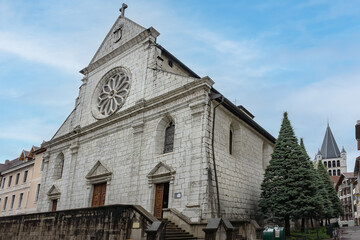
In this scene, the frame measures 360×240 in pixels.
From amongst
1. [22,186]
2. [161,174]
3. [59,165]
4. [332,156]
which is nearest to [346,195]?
[332,156]

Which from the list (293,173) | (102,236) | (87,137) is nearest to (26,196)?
(87,137)

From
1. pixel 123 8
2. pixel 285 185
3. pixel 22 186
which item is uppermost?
pixel 123 8

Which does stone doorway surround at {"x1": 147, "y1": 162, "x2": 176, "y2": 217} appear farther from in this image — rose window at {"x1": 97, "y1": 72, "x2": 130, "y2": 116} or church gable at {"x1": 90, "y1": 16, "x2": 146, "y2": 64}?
church gable at {"x1": 90, "y1": 16, "x2": 146, "y2": 64}

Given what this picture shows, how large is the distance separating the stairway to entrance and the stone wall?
1310 millimetres

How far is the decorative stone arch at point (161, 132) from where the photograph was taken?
1917 centimetres

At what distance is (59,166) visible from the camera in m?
28.1

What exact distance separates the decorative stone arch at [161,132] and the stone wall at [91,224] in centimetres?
559

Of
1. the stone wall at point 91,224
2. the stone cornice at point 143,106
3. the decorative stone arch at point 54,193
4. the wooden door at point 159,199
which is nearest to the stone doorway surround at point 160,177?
the wooden door at point 159,199

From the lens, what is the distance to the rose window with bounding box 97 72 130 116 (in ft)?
78.0

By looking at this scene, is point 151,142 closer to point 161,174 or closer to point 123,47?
point 161,174

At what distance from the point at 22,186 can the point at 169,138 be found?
26.4 metres

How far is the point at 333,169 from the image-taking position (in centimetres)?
11012

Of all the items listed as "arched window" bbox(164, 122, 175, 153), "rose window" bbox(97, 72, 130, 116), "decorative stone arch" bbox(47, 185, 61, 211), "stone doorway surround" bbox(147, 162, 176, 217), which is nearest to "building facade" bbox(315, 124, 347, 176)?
"rose window" bbox(97, 72, 130, 116)

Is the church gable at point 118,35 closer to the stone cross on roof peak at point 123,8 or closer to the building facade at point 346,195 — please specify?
the stone cross on roof peak at point 123,8
